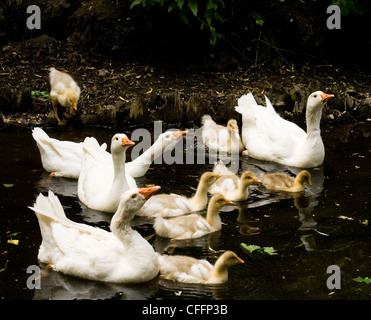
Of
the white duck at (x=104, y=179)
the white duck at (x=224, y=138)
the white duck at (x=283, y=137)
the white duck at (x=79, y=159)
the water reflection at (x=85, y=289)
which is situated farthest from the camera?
the white duck at (x=224, y=138)

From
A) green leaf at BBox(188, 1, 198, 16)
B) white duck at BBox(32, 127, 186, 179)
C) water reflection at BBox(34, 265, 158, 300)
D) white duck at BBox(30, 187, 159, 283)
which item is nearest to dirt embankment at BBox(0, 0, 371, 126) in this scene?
green leaf at BBox(188, 1, 198, 16)

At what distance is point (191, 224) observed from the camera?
6.85 m

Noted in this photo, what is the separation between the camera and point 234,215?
7434 mm

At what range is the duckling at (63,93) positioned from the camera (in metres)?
10.3

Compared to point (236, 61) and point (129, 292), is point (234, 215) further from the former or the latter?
point (236, 61)

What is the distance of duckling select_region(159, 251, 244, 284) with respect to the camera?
5.76 meters

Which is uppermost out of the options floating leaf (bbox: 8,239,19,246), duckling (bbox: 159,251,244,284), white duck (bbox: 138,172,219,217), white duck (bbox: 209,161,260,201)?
white duck (bbox: 209,161,260,201)

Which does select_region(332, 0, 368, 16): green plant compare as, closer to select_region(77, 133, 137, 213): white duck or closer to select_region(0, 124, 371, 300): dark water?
select_region(0, 124, 371, 300): dark water

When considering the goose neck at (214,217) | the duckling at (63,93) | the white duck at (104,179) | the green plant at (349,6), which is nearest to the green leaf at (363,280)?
the goose neck at (214,217)

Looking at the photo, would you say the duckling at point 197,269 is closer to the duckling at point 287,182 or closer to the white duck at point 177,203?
the white duck at point 177,203

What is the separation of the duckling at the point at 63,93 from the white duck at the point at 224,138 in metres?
2.17

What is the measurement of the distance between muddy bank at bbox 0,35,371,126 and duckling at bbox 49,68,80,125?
0.76 feet

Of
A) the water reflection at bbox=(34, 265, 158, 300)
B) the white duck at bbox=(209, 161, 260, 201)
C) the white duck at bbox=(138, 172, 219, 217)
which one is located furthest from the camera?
the white duck at bbox=(209, 161, 260, 201)

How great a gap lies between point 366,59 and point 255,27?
245cm
